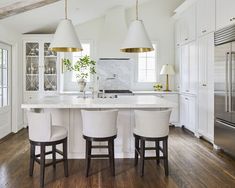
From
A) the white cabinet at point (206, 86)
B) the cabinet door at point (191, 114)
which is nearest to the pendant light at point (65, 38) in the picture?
the white cabinet at point (206, 86)

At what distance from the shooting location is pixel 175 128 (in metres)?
6.26

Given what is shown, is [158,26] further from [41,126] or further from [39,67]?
[41,126]

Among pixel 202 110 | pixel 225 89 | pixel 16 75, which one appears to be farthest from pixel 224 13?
pixel 16 75

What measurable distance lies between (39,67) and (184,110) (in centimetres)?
374

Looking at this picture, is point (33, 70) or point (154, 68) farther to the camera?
point (154, 68)

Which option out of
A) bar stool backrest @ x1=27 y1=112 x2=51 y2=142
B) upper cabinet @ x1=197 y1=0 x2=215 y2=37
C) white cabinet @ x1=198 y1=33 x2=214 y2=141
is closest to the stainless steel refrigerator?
white cabinet @ x1=198 y1=33 x2=214 y2=141

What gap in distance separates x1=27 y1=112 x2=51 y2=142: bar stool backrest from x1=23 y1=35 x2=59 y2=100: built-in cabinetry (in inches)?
134

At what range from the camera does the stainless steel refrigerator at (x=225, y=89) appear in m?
3.72

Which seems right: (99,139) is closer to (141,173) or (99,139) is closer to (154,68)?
(141,173)

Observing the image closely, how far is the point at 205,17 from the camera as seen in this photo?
480 cm

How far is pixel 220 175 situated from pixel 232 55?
173cm

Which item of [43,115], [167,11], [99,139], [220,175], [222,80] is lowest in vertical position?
[220,175]

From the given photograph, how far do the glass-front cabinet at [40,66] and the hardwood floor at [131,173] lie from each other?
2.23 meters

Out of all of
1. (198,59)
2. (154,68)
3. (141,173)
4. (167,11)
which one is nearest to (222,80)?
(198,59)
